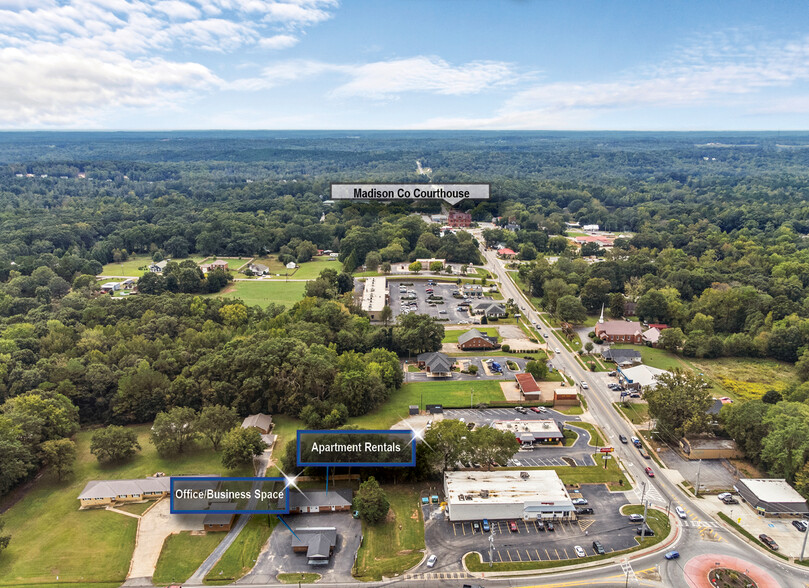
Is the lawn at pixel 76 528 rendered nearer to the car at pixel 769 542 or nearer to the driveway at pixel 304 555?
the driveway at pixel 304 555

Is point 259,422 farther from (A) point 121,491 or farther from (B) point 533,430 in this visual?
(B) point 533,430

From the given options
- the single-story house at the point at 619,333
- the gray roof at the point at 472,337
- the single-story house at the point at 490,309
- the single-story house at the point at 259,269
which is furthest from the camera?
the single-story house at the point at 259,269

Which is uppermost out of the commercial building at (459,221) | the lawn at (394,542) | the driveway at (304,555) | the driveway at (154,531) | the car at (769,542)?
the commercial building at (459,221)

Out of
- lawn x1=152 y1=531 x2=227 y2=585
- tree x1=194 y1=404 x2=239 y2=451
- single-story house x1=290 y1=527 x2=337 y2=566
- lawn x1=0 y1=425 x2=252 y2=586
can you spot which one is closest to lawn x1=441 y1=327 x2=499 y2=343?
tree x1=194 y1=404 x2=239 y2=451

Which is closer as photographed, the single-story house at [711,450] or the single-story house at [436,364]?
the single-story house at [711,450]

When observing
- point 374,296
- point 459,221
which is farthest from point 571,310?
point 459,221

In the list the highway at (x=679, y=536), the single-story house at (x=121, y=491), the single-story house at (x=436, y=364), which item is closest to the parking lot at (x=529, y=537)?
the highway at (x=679, y=536)

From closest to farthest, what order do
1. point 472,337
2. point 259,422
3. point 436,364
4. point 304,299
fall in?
point 259,422
point 436,364
point 472,337
point 304,299
